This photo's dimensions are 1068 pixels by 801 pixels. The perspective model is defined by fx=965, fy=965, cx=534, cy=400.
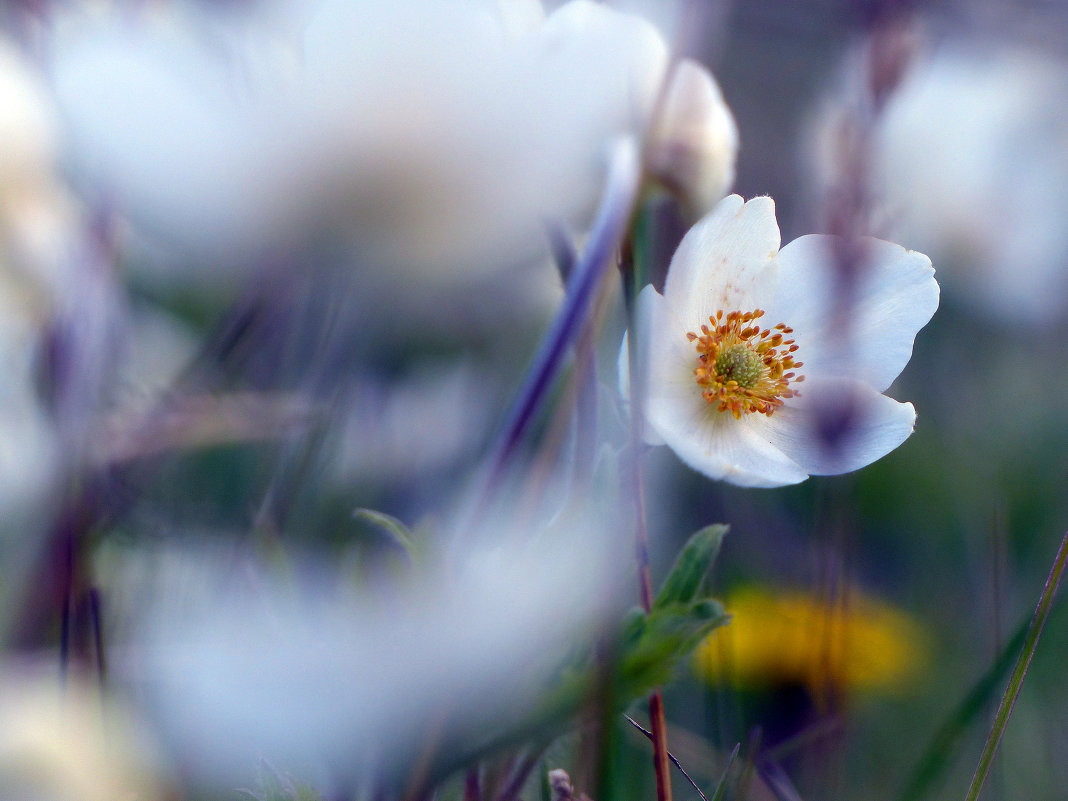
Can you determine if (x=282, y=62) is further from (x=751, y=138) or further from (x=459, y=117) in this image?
(x=751, y=138)

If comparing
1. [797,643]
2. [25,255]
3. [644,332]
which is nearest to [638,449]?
[644,332]

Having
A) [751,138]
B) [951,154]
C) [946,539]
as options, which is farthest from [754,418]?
[751,138]

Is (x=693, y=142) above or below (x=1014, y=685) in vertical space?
above

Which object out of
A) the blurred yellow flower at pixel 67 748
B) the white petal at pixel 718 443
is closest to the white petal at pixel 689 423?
the white petal at pixel 718 443

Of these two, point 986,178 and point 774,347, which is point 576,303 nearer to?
point 774,347

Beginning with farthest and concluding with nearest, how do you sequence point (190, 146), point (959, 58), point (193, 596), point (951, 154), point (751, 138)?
point (751, 138)
point (959, 58)
point (951, 154)
point (193, 596)
point (190, 146)

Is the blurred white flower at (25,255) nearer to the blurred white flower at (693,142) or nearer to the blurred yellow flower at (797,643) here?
the blurred white flower at (693,142)

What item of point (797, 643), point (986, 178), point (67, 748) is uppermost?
Result: point (986, 178)
